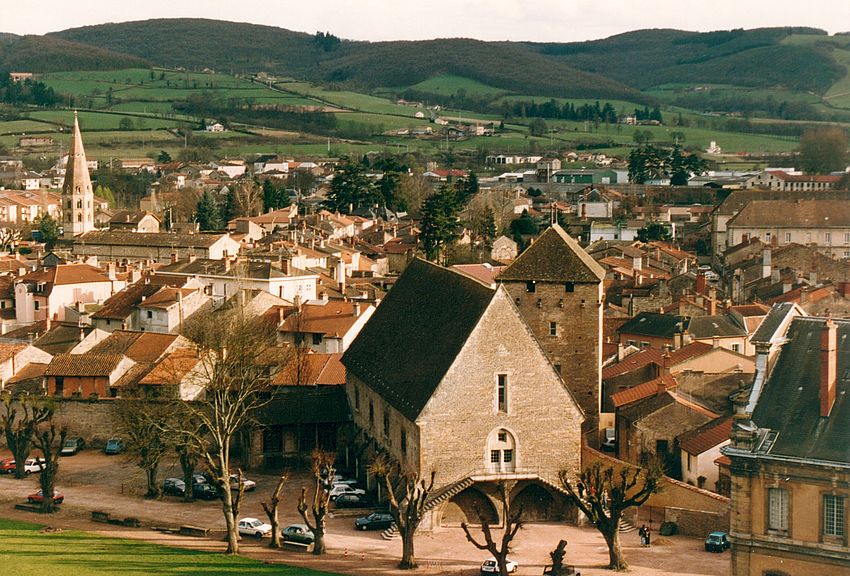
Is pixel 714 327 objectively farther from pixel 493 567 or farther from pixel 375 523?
pixel 493 567

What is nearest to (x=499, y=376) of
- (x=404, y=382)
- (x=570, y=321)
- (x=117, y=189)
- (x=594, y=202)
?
(x=404, y=382)

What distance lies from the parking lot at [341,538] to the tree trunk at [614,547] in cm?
40

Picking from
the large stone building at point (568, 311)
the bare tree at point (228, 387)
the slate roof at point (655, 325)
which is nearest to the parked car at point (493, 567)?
the bare tree at point (228, 387)

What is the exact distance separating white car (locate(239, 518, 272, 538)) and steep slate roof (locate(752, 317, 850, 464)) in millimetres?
18114

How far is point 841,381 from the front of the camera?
3800 cm

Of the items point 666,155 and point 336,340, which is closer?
point 336,340

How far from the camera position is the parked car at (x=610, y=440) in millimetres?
55941

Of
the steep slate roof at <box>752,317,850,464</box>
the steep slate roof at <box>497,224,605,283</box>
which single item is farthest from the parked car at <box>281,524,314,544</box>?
the steep slate roof at <box>752,317,850,464</box>

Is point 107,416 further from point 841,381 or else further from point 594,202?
point 594,202

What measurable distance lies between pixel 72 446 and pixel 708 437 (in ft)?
95.2

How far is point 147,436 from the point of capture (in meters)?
52.7

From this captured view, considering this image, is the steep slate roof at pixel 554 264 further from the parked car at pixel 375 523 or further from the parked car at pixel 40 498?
the parked car at pixel 40 498

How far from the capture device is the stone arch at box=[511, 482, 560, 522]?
156 feet

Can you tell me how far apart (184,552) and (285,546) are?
340cm
